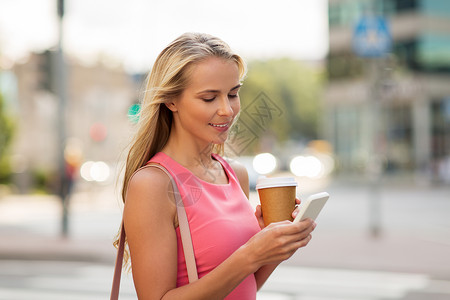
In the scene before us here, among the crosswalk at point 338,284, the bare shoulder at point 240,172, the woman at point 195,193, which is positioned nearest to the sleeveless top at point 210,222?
the woman at point 195,193

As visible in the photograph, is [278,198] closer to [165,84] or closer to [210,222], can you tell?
[210,222]

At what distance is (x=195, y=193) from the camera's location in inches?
75.5

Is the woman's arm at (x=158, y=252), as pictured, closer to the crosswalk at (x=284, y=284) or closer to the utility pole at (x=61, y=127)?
the crosswalk at (x=284, y=284)

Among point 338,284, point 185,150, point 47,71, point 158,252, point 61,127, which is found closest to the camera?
point 158,252

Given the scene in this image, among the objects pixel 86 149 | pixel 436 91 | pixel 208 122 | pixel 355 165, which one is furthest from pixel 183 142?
pixel 86 149

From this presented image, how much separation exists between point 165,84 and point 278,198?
0.48 m

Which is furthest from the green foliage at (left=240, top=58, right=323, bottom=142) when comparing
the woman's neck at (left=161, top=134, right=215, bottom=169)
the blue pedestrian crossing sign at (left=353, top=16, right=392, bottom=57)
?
the woman's neck at (left=161, top=134, right=215, bottom=169)

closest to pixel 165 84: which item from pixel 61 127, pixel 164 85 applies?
pixel 164 85

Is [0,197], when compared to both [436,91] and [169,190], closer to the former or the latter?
[169,190]

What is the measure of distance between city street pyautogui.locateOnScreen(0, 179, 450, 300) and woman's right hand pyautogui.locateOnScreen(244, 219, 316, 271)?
17.9 ft

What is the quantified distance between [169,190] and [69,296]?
5630 mm

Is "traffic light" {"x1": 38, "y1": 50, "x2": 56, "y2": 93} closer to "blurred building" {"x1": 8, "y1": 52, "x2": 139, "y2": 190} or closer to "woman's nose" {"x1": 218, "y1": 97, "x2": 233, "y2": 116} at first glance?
"woman's nose" {"x1": 218, "y1": 97, "x2": 233, "y2": 116}

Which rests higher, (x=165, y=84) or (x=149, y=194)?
(x=165, y=84)

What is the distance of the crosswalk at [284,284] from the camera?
7.12 meters
